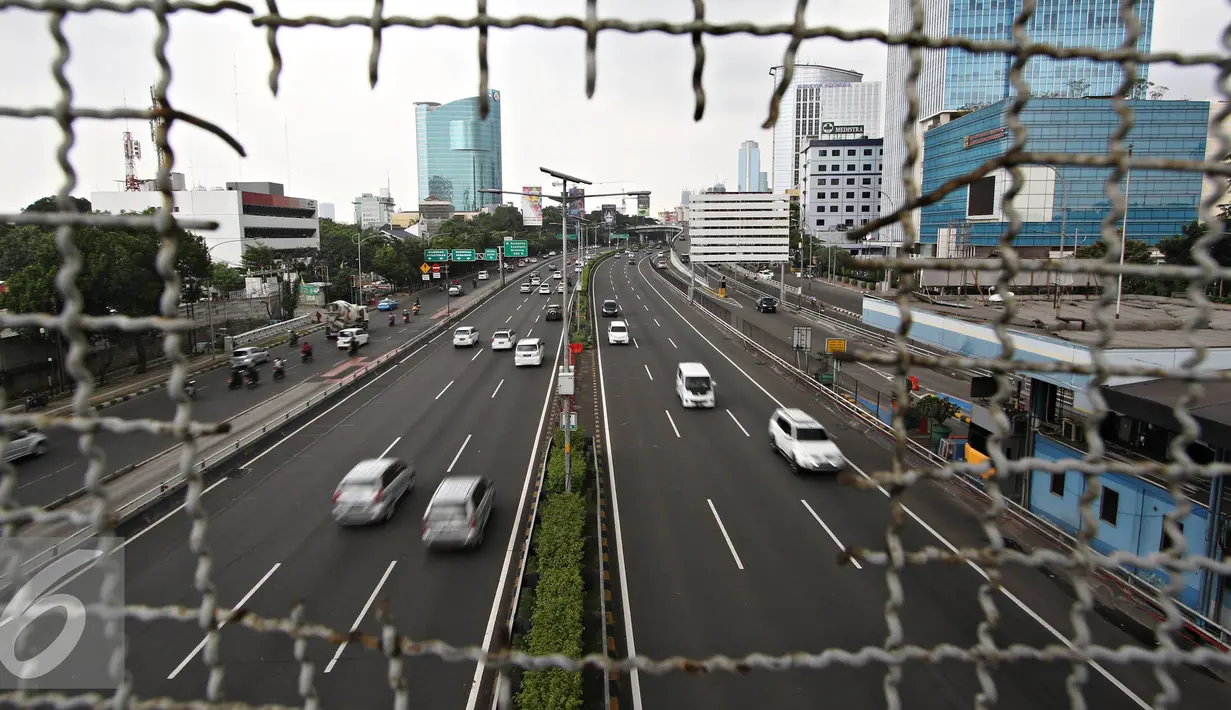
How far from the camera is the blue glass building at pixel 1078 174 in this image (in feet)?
149

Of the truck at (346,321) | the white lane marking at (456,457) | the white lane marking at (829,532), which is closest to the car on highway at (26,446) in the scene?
the white lane marking at (456,457)

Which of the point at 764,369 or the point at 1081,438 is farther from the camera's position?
the point at 764,369

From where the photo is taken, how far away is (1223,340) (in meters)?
13.2

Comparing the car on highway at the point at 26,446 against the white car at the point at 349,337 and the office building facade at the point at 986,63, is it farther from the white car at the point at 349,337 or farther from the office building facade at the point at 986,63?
the office building facade at the point at 986,63

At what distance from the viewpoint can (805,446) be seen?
709 inches

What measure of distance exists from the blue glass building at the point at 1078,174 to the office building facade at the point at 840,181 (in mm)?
34094

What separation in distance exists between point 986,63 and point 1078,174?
30797 millimetres

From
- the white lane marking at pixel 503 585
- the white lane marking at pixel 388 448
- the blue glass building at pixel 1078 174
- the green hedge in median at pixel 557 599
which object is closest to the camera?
the green hedge in median at pixel 557 599

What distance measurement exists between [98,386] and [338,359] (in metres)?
9.46

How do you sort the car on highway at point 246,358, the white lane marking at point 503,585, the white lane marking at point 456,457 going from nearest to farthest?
the white lane marking at point 503,585
the white lane marking at point 456,457
the car on highway at point 246,358

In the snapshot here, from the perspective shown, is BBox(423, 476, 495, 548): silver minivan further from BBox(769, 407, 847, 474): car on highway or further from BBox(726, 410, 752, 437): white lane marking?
BBox(726, 410, 752, 437): white lane marking

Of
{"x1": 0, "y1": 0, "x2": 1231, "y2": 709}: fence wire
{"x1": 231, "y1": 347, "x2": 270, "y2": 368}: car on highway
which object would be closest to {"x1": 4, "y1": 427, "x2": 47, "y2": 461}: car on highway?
{"x1": 231, "y1": 347, "x2": 270, "y2": 368}: car on highway

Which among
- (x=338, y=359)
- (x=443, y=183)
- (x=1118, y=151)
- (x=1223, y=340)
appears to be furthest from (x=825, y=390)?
(x=443, y=183)

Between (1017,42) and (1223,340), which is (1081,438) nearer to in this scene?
(1223,340)
